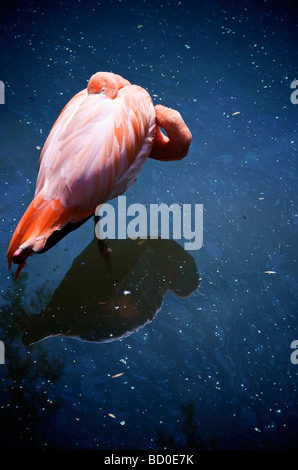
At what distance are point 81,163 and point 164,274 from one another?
54cm

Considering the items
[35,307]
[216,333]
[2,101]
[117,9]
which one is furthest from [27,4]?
[216,333]

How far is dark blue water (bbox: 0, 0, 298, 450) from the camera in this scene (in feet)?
3.93

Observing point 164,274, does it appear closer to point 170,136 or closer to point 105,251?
point 105,251

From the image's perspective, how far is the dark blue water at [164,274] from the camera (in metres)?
1.20

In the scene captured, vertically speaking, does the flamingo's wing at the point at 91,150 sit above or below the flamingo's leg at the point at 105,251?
above

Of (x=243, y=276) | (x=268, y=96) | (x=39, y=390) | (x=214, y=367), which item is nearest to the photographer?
(x=39, y=390)

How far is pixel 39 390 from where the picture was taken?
1.21m

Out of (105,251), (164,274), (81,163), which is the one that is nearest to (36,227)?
(81,163)

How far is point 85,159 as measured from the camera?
1224 mm

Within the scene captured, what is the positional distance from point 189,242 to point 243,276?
24 cm

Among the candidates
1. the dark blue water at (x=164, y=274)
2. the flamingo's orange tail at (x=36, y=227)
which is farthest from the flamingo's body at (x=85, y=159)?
the dark blue water at (x=164, y=274)

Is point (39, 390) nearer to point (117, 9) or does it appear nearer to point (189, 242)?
point (189, 242)

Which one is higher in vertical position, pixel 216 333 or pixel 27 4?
pixel 27 4

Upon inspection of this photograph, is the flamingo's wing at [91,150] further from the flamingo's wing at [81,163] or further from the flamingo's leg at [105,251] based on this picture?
the flamingo's leg at [105,251]
